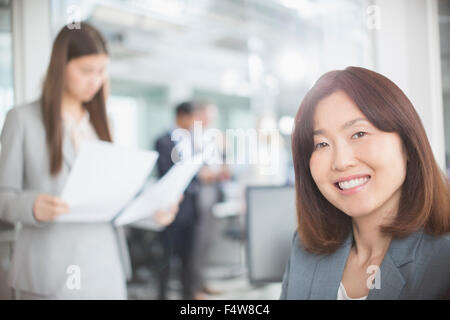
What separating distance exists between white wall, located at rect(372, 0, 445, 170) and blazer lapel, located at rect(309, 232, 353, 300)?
36cm

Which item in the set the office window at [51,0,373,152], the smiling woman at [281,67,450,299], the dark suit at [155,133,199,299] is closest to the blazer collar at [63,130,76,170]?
the office window at [51,0,373,152]

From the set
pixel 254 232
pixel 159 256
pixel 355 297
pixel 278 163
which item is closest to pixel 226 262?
pixel 159 256

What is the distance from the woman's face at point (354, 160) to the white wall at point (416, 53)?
265 millimetres

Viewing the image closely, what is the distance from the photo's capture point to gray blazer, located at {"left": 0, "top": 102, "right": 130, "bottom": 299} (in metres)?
1.02

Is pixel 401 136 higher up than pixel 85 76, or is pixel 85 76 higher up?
pixel 85 76

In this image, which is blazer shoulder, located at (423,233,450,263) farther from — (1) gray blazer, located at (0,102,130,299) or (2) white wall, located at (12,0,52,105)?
(2) white wall, located at (12,0,52,105)

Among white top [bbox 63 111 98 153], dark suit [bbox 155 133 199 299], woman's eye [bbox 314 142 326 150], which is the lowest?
dark suit [bbox 155 133 199 299]

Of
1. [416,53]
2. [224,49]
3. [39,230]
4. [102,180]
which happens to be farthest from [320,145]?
[224,49]

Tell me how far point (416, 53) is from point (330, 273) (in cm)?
60

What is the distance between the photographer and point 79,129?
1109mm

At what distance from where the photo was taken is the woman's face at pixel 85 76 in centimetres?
106

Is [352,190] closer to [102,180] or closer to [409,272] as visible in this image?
[409,272]

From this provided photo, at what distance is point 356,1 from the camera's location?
3.42ft

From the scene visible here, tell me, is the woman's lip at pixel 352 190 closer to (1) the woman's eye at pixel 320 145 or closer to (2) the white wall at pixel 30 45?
(1) the woman's eye at pixel 320 145
